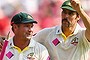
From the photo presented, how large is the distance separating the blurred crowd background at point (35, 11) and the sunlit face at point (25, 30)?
110 inches

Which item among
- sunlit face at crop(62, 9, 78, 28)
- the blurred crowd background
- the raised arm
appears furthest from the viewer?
the blurred crowd background

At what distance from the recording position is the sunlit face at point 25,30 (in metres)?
4.51

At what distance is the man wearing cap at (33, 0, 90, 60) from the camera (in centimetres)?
462

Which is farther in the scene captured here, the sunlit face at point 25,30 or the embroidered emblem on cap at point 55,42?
the embroidered emblem on cap at point 55,42

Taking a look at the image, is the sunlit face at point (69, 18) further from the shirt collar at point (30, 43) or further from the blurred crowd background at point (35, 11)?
the blurred crowd background at point (35, 11)

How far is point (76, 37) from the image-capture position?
4.71m

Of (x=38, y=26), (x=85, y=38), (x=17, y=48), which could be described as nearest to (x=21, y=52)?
(x=17, y=48)

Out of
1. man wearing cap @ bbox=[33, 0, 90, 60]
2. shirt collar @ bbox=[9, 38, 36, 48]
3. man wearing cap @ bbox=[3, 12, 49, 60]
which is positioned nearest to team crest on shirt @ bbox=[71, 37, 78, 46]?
man wearing cap @ bbox=[33, 0, 90, 60]

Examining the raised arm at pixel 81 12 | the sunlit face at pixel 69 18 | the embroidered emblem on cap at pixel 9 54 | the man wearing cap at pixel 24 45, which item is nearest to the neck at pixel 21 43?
the man wearing cap at pixel 24 45

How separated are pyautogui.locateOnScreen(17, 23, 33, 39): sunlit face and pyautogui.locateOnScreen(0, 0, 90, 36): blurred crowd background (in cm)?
278

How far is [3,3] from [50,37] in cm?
291

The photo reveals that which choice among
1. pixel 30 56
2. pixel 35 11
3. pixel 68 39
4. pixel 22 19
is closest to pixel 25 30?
pixel 22 19

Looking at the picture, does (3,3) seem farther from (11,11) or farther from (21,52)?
(21,52)

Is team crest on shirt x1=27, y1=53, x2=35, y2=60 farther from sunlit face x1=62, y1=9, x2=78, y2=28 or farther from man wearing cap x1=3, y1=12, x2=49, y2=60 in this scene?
sunlit face x1=62, y1=9, x2=78, y2=28
